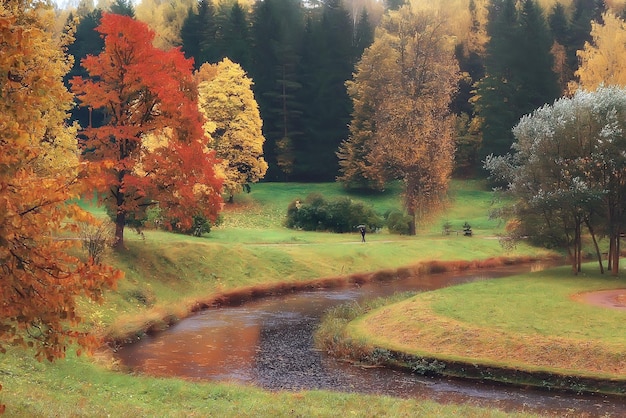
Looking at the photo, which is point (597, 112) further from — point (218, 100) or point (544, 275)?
point (218, 100)

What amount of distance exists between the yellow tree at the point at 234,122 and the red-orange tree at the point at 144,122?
30.1 metres

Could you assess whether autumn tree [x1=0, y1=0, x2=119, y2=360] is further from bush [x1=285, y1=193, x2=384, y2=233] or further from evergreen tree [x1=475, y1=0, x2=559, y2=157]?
evergreen tree [x1=475, y1=0, x2=559, y2=157]

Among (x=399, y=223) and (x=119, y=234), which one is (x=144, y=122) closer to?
(x=119, y=234)

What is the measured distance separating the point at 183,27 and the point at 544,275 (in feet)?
222

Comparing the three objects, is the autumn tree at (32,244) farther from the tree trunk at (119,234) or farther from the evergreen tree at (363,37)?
the evergreen tree at (363,37)

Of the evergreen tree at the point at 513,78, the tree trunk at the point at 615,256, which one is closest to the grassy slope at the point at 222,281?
the evergreen tree at the point at 513,78

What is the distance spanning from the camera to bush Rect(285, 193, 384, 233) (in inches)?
2231

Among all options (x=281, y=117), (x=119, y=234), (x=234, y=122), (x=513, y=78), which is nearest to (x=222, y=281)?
(x=119, y=234)

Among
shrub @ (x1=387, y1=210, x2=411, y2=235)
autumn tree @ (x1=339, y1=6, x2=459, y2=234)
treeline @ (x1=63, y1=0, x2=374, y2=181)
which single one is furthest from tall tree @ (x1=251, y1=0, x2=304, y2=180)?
shrub @ (x1=387, y1=210, x2=411, y2=235)

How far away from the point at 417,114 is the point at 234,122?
1917 cm

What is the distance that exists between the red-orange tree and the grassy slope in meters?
4.06

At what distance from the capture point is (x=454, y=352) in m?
22.8

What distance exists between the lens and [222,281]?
37.8 metres

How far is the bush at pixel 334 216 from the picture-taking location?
5666 cm
